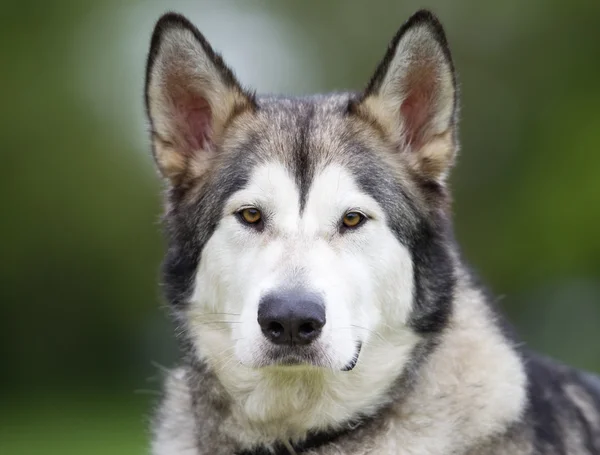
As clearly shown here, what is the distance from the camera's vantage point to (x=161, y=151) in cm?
516

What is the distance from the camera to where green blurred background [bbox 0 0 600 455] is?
67.5 feet

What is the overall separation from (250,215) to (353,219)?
0.50 m

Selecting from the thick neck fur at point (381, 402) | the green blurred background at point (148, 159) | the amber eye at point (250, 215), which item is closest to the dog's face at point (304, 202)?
the amber eye at point (250, 215)

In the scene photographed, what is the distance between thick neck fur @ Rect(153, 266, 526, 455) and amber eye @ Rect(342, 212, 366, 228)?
0.58 meters

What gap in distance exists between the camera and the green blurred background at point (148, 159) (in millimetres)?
20578

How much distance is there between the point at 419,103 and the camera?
5.02 meters

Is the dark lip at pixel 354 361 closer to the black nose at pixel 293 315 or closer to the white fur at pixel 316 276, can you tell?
the white fur at pixel 316 276

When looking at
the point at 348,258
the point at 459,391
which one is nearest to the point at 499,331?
the point at 459,391

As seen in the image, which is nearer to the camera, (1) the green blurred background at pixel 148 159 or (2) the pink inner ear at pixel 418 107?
(2) the pink inner ear at pixel 418 107

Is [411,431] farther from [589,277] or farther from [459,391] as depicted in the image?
[589,277]

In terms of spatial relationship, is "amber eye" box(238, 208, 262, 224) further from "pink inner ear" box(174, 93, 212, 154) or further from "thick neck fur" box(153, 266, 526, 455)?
"thick neck fur" box(153, 266, 526, 455)

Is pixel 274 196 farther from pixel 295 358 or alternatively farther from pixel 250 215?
pixel 295 358

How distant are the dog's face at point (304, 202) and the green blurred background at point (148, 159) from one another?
46.1ft

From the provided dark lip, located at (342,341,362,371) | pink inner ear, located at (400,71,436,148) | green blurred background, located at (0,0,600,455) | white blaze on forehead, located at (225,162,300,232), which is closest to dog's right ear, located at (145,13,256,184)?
white blaze on forehead, located at (225,162,300,232)
